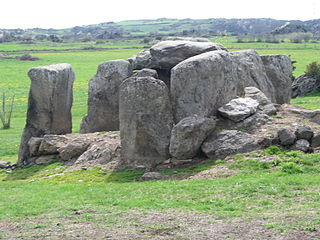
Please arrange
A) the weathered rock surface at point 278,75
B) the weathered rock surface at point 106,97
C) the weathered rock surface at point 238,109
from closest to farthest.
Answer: the weathered rock surface at point 238,109 → the weathered rock surface at point 106,97 → the weathered rock surface at point 278,75

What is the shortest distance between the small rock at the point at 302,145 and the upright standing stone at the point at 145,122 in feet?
17.2

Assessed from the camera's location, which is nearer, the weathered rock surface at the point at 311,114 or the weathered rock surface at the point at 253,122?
the weathered rock surface at the point at 253,122

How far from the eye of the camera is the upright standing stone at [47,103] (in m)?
29.1

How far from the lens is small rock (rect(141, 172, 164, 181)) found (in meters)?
21.5

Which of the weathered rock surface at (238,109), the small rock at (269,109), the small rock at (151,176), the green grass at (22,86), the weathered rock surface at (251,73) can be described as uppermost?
the weathered rock surface at (251,73)

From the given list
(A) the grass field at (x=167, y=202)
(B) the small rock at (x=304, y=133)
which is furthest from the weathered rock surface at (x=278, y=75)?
(A) the grass field at (x=167, y=202)

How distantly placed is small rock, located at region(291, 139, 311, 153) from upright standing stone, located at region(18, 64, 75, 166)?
13.3 m

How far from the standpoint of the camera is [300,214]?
45.4 ft

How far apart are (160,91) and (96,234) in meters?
11.3

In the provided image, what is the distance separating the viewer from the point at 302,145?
2192 cm

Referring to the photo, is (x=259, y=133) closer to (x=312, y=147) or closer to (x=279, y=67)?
(x=312, y=147)

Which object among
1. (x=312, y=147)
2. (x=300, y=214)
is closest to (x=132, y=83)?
(x=312, y=147)

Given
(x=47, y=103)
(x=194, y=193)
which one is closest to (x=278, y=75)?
(x=47, y=103)

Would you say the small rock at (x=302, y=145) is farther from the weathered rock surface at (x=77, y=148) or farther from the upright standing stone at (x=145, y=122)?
the weathered rock surface at (x=77, y=148)
